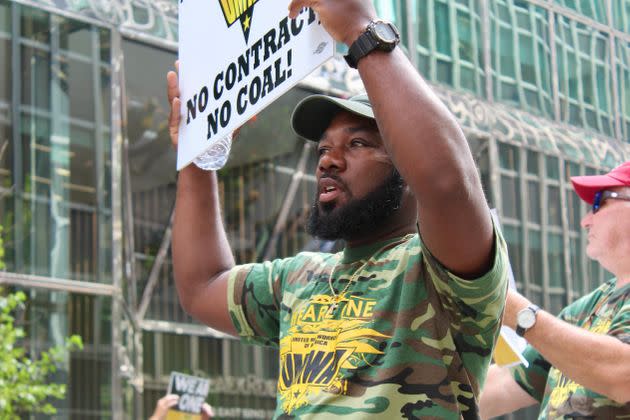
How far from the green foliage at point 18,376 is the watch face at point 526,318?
302 inches

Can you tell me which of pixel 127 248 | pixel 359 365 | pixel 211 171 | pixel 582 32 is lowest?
pixel 359 365

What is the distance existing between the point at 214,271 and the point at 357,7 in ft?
3.40

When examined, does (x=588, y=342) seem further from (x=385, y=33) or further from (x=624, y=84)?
(x=624, y=84)

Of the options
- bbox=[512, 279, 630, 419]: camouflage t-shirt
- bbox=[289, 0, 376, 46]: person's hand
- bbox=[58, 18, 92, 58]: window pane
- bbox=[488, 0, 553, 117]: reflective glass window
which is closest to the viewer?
bbox=[289, 0, 376, 46]: person's hand

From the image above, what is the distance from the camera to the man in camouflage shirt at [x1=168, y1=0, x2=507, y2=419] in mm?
2479

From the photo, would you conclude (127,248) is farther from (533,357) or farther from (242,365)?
(533,357)

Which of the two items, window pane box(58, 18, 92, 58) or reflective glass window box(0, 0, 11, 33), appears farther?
window pane box(58, 18, 92, 58)

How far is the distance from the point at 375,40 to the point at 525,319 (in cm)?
164

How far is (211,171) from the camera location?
11.1ft

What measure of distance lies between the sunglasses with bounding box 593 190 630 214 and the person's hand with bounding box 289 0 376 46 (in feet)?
6.50

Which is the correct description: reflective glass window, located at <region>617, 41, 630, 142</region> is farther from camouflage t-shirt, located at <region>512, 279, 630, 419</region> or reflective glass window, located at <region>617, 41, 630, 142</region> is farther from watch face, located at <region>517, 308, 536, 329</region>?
watch face, located at <region>517, 308, 536, 329</region>

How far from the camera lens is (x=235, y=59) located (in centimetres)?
313

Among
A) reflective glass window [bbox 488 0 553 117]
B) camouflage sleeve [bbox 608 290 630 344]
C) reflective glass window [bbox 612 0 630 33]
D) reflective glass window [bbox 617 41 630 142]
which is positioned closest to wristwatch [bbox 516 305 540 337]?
camouflage sleeve [bbox 608 290 630 344]

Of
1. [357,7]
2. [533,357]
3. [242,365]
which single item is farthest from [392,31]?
[242,365]
